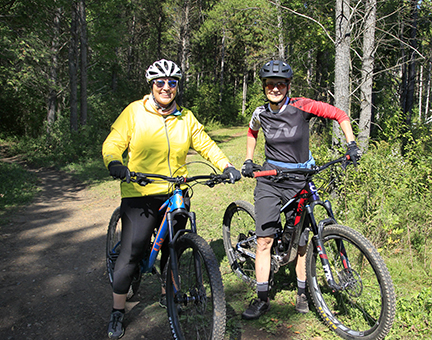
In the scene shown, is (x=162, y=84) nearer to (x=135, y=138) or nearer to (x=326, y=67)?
(x=135, y=138)

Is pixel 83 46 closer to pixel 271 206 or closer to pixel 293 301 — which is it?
pixel 271 206

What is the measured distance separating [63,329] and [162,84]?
107 inches

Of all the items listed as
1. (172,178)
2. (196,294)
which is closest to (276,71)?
(172,178)

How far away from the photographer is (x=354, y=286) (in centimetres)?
304

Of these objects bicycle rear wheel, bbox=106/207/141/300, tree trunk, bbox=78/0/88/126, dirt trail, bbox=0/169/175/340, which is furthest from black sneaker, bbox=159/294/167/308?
tree trunk, bbox=78/0/88/126

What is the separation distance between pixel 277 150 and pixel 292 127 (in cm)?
28

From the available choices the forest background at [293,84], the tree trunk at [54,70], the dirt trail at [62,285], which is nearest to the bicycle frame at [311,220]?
the dirt trail at [62,285]

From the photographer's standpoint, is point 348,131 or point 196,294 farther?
point 348,131

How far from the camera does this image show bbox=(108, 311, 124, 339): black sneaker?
10.6ft

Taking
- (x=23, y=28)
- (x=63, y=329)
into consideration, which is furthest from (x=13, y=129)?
(x=63, y=329)

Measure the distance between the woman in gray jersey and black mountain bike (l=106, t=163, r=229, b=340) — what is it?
→ 1.91ft

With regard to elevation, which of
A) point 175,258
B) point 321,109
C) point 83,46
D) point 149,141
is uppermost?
point 83,46

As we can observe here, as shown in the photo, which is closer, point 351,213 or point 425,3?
point 351,213

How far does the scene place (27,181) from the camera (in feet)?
35.1
